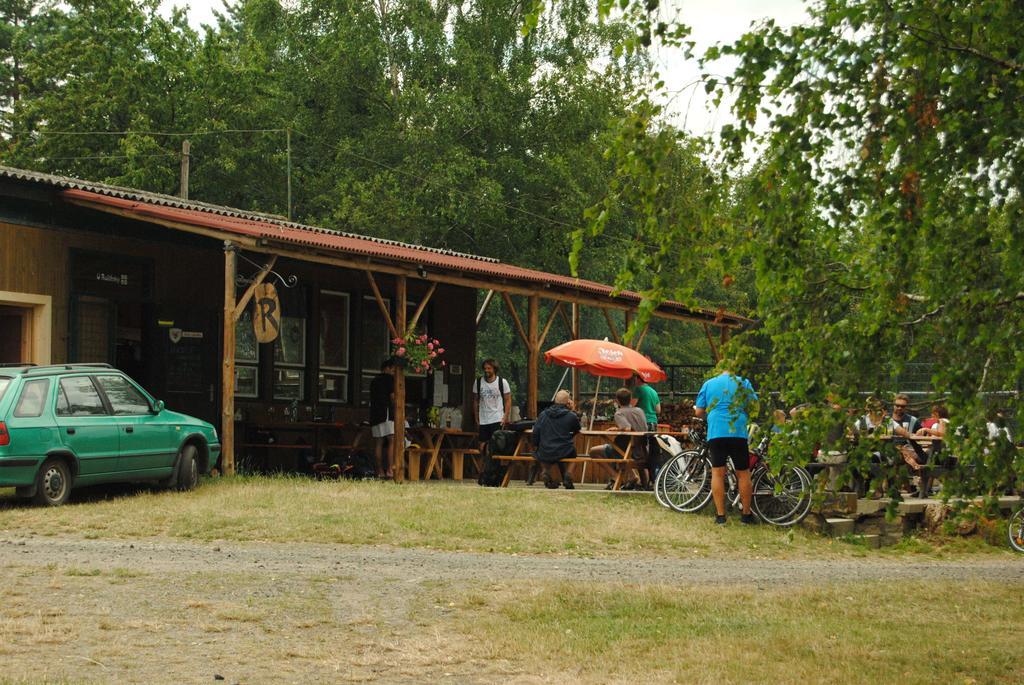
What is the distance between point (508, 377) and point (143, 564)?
1570 inches

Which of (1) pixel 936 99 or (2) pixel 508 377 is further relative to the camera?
(2) pixel 508 377

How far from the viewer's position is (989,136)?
21.3 ft

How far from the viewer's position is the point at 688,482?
15.2 m

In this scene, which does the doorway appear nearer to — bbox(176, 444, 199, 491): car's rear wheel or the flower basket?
bbox(176, 444, 199, 491): car's rear wheel

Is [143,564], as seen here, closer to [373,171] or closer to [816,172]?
[816,172]

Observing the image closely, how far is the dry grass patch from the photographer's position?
7.25m

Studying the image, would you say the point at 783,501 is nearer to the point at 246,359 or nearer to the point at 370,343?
the point at 246,359

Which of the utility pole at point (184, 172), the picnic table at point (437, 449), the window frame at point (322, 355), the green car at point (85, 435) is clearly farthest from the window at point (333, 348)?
the utility pole at point (184, 172)

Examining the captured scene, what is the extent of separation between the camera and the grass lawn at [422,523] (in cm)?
1254

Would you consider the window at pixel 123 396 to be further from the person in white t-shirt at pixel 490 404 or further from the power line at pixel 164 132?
the power line at pixel 164 132

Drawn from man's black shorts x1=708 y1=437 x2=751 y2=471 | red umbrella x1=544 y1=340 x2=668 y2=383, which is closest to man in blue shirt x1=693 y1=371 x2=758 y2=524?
man's black shorts x1=708 y1=437 x2=751 y2=471

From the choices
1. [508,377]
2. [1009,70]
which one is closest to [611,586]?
[1009,70]

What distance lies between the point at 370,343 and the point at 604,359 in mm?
4742

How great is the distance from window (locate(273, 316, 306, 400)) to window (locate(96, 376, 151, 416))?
5586 mm
